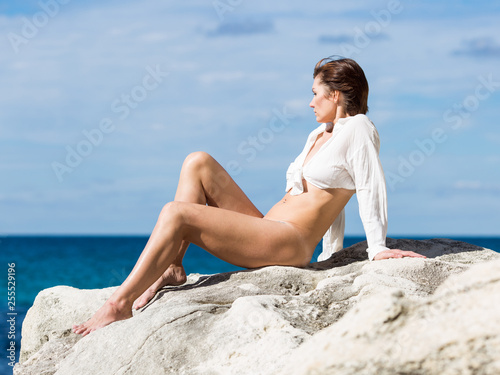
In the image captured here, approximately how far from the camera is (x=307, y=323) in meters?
2.93

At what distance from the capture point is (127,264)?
2928 centimetres

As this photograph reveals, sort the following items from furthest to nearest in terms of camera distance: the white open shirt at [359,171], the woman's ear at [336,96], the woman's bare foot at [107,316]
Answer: the woman's ear at [336,96]
the white open shirt at [359,171]
the woman's bare foot at [107,316]

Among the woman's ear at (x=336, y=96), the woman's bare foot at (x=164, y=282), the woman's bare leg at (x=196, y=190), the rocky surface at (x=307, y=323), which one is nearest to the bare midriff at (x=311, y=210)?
the rocky surface at (x=307, y=323)

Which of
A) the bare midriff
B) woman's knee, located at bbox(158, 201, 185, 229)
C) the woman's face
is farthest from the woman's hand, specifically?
woman's knee, located at bbox(158, 201, 185, 229)

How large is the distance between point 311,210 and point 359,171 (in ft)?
1.46

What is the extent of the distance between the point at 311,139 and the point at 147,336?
230cm

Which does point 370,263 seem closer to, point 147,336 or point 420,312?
point 147,336

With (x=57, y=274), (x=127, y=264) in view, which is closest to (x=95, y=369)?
(x=57, y=274)

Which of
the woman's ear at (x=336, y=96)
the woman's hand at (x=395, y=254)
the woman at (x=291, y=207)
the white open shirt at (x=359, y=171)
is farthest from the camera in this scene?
the woman's ear at (x=336, y=96)

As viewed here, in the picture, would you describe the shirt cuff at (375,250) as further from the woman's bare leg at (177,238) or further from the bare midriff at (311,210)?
the woman's bare leg at (177,238)

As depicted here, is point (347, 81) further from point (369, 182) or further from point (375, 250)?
point (375, 250)

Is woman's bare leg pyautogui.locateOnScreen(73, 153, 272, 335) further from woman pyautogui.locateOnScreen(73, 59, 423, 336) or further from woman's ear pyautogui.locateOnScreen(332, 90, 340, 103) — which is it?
woman's ear pyautogui.locateOnScreen(332, 90, 340, 103)

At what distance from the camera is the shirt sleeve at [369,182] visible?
4152mm

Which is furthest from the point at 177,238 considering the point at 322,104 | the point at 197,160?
the point at 322,104
